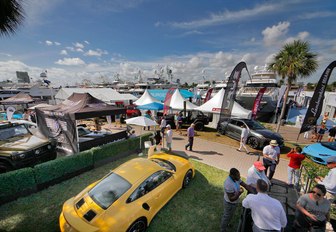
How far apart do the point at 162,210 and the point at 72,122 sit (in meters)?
5.95

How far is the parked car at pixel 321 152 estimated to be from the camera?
7.44 meters

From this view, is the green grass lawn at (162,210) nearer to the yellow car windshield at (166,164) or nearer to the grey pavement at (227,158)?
the yellow car windshield at (166,164)

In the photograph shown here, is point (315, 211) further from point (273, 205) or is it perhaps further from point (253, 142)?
point (253, 142)

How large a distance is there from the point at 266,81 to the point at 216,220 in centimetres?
3463

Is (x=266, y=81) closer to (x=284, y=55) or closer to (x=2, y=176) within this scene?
(x=284, y=55)

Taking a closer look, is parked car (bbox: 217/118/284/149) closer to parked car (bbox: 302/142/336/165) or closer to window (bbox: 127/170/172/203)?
parked car (bbox: 302/142/336/165)

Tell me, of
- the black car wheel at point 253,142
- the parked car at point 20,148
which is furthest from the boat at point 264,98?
the parked car at point 20,148

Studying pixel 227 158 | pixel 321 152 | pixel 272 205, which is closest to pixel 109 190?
pixel 272 205

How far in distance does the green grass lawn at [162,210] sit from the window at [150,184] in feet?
3.10

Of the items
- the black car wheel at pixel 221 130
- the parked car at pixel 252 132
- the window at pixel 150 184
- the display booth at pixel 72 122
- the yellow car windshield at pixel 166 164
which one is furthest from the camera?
the black car wheel at pixel 221 130

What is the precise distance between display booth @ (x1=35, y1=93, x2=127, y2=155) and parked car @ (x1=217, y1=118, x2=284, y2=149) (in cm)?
778

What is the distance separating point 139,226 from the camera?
12.2 ft

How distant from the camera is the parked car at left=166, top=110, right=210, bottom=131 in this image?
14.6 m

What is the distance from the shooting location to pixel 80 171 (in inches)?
263
